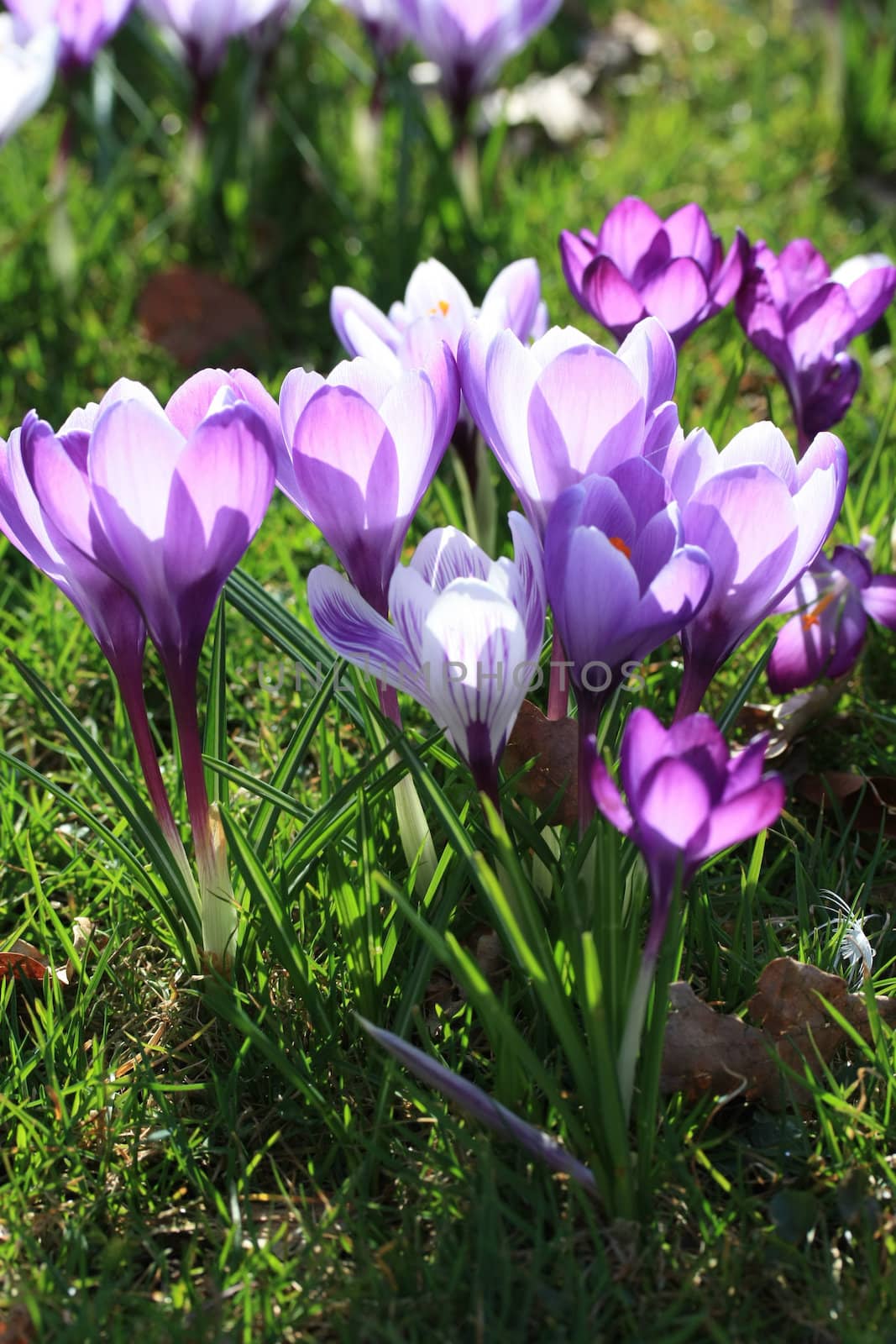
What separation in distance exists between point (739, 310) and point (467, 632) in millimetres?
924

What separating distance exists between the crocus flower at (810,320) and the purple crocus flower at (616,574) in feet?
2.30

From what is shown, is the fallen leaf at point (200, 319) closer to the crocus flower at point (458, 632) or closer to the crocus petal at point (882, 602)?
the crocus petal at point (882, 602)

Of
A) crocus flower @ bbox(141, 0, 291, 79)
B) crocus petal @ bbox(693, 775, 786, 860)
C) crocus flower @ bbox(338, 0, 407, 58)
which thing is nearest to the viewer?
crocus petal @ bbox(693, 775, 786, 860)

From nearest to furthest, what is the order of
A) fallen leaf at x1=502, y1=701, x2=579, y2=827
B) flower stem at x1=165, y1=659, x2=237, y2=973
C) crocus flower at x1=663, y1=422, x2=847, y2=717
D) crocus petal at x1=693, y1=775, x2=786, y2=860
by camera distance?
1. crocus petal at x1=693, y1=775, x2=786, y2=860
2. crocus flower at x1=663, y1=422, x2=847, y2=717
3. flower stem at x1=165, y1=659, x2=237, y2=973
4. fallen leaf at x1=502, y1=701, x2=579, y2=827

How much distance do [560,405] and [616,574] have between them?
22 cm

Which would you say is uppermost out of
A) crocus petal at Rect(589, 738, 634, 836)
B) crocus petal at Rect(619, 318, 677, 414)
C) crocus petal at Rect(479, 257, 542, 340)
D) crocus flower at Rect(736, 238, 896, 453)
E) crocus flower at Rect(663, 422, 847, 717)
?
crocus flower at Rect(736, 238, 896, 453)

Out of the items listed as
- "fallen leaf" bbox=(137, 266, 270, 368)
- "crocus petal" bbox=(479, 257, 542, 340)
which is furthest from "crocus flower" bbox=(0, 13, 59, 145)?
"crocus petal" bbox=(479, 257, 542, 340)

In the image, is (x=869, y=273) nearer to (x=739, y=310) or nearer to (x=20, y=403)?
(x=739, y=310)

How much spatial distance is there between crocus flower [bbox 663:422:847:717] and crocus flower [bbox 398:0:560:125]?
189cm

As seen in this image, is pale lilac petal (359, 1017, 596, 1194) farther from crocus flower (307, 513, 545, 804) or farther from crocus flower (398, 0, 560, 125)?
crocus flower (398, 0, 560, 125)

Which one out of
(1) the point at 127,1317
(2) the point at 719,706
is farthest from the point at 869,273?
(1) the point at 127,1317

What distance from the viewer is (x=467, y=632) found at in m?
1.13

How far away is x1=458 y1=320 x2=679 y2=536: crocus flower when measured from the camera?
1.23 metres

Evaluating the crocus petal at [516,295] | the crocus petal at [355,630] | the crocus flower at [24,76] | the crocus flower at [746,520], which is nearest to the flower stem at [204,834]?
the crocus petal at [355,630]
